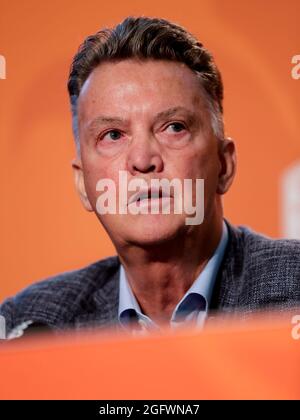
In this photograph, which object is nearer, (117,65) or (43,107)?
(117,65)

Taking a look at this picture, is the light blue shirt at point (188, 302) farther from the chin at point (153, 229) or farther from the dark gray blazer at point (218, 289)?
the chin at point (153, 229)

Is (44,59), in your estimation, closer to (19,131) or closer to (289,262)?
(19,131)

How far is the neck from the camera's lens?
1.61m

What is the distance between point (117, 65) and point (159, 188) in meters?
0.32

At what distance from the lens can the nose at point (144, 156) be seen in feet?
4.98

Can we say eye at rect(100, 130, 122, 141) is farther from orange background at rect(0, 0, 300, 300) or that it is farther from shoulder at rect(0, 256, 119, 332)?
shoulder at rect(0, 256, 119, 332)

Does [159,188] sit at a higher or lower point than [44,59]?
lower

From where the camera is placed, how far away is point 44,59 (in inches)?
69.5

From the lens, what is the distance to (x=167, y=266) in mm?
1633

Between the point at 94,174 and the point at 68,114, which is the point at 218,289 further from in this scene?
the point at 68,114

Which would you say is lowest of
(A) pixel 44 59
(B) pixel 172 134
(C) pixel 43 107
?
(B) pixel 172 134

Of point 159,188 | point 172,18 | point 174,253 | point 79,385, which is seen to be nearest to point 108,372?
point 79,385

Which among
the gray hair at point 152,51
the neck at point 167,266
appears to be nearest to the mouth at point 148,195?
the neck at point 167,266
